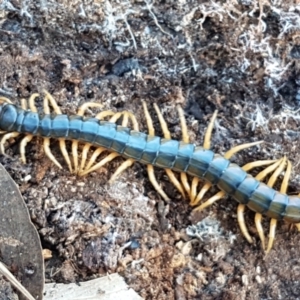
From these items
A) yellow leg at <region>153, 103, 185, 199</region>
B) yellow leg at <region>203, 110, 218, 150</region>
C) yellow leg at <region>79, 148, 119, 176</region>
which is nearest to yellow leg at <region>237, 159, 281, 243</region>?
yellow leg at <region>203, 110, 218, 150</region>

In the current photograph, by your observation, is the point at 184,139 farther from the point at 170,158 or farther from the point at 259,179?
the point at 259,179

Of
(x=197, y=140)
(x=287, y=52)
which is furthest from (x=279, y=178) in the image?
(x=287, y=52)

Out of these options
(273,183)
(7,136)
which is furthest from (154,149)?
(7,136)

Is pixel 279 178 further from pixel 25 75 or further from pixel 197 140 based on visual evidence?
pixel 25 75

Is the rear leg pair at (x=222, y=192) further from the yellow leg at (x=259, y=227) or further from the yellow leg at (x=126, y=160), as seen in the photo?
the yellow leg at (x=126, y=160)

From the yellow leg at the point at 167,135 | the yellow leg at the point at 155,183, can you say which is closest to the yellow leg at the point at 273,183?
the yellow leg at the point at 167,135

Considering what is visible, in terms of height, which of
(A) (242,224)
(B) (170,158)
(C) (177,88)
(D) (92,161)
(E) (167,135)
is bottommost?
(A) (242,224)

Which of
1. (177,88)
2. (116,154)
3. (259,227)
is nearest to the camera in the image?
(259,227)

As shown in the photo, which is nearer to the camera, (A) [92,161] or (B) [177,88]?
(A) [92,161]
